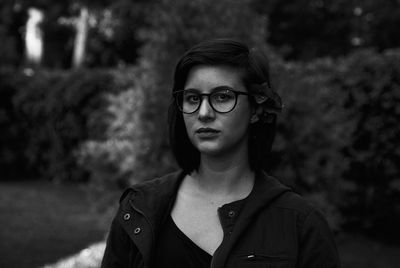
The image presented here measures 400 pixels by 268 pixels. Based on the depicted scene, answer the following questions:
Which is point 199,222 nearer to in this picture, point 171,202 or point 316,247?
point 171,202

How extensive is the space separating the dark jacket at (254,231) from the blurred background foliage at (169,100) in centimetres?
355

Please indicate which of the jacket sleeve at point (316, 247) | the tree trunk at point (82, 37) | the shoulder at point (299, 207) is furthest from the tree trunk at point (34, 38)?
the jacket sleeve at point (316, 247)

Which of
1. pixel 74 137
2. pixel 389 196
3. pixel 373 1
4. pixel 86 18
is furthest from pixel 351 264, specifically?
pixel 86 18

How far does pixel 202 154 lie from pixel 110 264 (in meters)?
0.53

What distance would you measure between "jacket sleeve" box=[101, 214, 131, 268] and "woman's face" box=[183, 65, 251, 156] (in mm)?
428

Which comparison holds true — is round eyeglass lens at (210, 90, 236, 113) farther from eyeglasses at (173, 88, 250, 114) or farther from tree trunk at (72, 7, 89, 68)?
tree trunk at (72, 7, 89, 68)

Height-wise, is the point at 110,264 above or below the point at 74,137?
above

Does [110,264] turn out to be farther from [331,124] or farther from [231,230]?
[331,124]

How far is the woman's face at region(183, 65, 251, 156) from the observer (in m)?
1.87

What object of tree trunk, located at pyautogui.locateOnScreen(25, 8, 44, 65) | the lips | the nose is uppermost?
tree trunk, located at pyautogui.locateOnScreen(25, 8, 44, 65)

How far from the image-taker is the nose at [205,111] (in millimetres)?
1859

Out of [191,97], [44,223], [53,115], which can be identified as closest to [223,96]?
[191,97]

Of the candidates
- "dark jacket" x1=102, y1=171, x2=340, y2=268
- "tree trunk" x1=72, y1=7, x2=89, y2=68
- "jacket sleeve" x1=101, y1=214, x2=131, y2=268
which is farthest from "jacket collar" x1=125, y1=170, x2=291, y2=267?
"tree trunk" x1=72, y1=7, x2=89, y2=68

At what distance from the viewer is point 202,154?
2.03 meters
